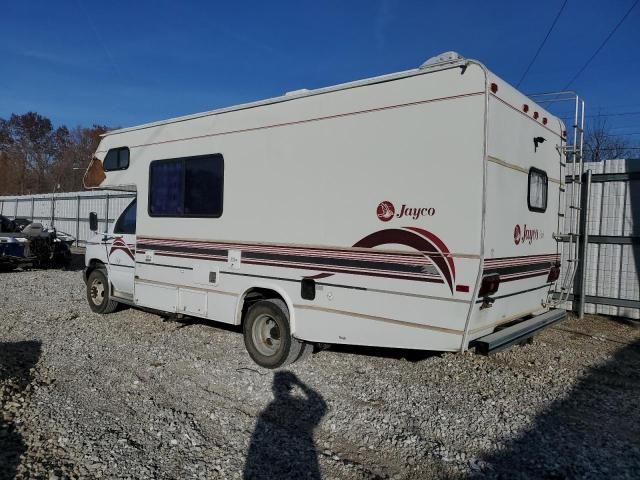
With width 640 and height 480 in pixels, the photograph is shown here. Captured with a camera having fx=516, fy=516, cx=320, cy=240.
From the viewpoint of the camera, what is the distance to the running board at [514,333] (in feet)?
14.2

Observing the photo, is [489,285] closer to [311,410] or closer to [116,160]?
[311,410]

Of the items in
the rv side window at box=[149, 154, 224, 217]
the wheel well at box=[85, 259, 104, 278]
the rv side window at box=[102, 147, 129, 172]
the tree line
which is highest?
the tree line

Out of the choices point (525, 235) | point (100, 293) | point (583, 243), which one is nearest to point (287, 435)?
point (525, 235)

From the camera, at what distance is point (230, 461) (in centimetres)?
365

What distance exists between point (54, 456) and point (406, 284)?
2998mm

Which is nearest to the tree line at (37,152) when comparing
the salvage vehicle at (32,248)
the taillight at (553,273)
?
the salvage vehicle at (32,248)

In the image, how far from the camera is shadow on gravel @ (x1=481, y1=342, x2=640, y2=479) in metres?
3.58

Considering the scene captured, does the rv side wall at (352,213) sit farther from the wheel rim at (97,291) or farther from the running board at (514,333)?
the wheel rim at (97,291)

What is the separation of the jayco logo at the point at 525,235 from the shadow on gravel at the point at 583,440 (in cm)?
154

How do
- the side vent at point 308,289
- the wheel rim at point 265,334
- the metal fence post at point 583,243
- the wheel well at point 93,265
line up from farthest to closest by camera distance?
the wheel well at point 93,265 < the metal fence post at point 583,243 < the wheel rim at point 265,334 < the side vent at point 308,289

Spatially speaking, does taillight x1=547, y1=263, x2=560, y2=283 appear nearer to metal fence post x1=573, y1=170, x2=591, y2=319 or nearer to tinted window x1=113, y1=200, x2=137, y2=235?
metal fence post x1=573, y1=170, x2=591, y2=319

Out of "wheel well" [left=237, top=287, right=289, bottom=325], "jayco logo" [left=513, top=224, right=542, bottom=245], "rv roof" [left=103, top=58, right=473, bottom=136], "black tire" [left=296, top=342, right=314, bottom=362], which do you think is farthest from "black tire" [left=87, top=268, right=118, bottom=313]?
"jayco logo" [left=513, top=224, right=542, bottom=245]

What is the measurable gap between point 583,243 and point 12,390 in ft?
26.0

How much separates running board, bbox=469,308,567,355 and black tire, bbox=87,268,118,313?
5.86 metres
